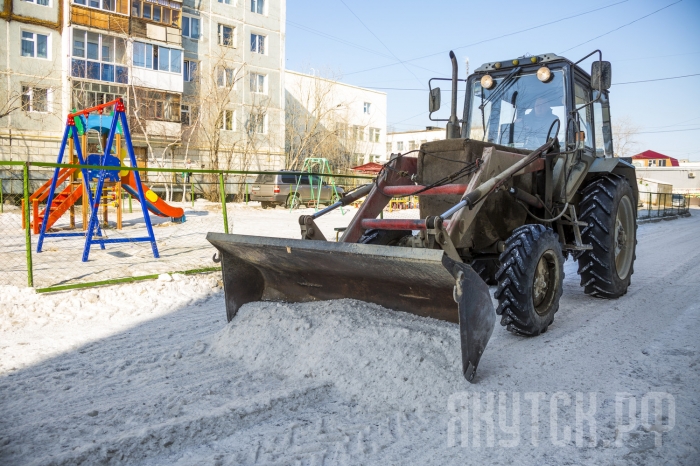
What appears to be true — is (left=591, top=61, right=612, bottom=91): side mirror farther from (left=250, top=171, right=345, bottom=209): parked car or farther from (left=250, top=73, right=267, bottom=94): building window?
(left=250, top=73, right=267, bottom=94): building window

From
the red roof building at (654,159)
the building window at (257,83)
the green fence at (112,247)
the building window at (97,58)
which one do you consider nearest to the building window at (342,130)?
the building window at (257,83)

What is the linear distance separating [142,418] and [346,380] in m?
1.16

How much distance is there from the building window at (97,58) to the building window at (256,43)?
831cm

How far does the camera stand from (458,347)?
3.42 m

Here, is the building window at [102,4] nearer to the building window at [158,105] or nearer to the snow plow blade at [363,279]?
the building window at [158,105]

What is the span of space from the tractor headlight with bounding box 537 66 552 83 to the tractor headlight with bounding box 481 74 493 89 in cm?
56

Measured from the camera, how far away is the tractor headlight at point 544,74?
5.59 meters

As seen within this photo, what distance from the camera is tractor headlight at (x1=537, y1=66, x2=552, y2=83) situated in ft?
18.3

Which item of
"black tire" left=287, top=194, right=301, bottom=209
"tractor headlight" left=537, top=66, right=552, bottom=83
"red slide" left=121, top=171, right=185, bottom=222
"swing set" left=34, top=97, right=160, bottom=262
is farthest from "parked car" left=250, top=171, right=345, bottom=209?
"tractor headlight" left=537, top=66, right=552, bottom=83

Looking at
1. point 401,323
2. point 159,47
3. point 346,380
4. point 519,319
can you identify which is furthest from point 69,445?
point 159,47

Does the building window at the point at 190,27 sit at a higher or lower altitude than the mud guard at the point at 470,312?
higher

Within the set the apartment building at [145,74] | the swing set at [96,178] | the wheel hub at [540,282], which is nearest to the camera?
the wheel hub at [540,282]

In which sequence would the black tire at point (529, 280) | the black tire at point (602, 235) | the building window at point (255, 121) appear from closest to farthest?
1. the black tire at point (529, 280)
2. the black tire at point (602, 235)
3. the building window at point (255, 121)

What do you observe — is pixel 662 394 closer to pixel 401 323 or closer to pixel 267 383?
pixel 401 323
